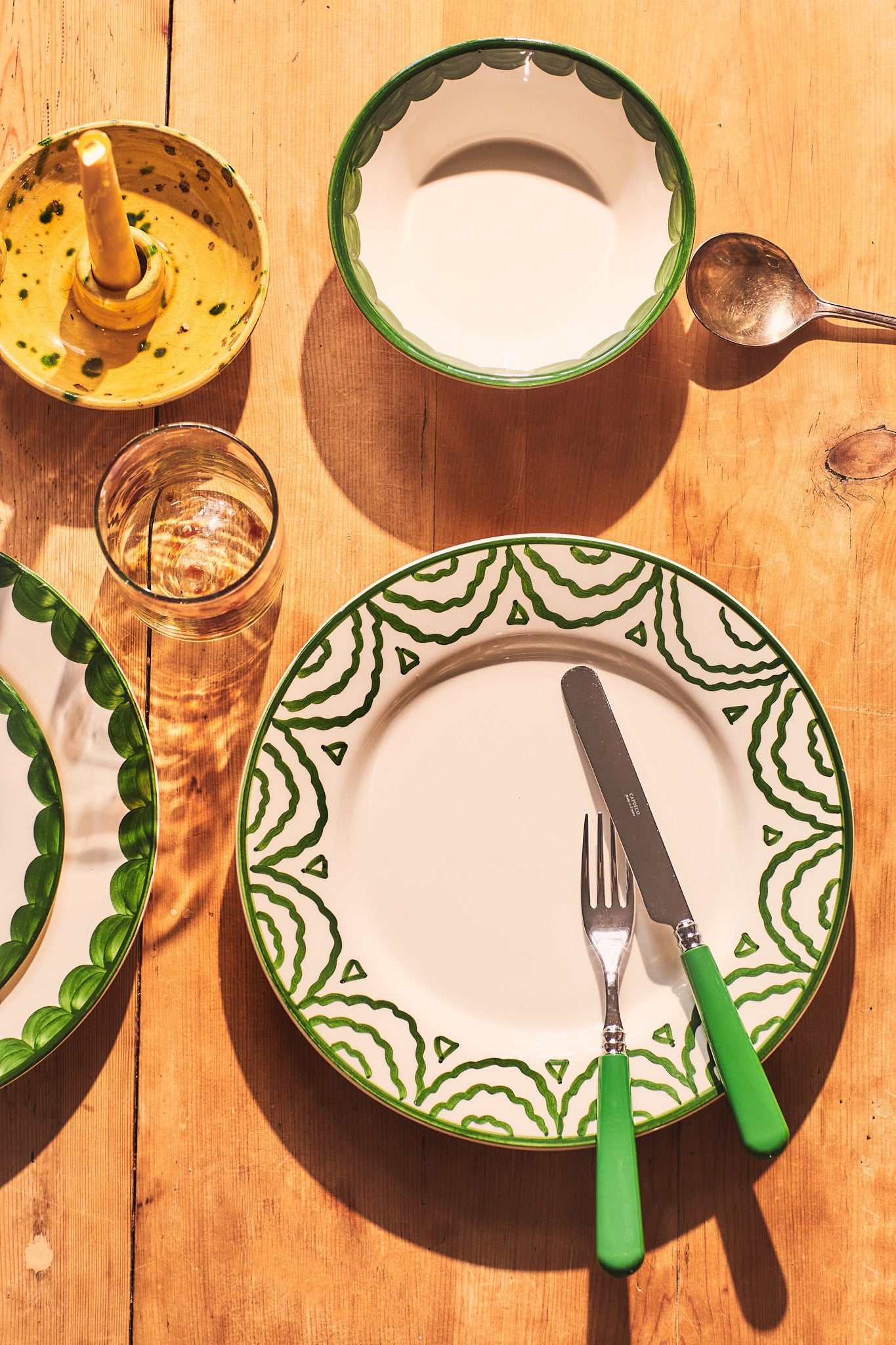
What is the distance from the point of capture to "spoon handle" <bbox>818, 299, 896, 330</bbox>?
2.55ft

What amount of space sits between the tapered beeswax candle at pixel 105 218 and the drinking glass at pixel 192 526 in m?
0.12

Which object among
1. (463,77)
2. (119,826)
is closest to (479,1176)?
(119,826)

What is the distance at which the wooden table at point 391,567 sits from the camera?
739 millimetres

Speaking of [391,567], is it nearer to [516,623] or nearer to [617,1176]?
[516,623]

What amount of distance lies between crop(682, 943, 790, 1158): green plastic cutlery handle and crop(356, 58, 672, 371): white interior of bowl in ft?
1.68

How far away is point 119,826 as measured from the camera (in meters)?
0.70

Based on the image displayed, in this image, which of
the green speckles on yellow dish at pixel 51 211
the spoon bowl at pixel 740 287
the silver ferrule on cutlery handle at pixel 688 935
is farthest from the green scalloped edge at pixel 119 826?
the spoon bowl at pixel 740 287

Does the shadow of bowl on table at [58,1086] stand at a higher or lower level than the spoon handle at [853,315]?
lower

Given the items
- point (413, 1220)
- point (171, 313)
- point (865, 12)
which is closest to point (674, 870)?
point (413, 1220)

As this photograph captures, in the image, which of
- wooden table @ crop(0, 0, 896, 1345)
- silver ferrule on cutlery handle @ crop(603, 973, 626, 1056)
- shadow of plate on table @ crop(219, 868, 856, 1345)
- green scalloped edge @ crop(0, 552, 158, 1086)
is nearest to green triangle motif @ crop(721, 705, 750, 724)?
wooden table @ crop(0, 0, 896, 1345)

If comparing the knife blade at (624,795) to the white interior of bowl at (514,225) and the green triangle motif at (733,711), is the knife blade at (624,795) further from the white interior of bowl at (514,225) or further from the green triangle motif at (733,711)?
the white interior of bowl at (514,225)

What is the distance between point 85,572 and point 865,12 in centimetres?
86

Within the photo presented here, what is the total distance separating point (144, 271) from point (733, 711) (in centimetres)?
60

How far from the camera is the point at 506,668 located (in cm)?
74
